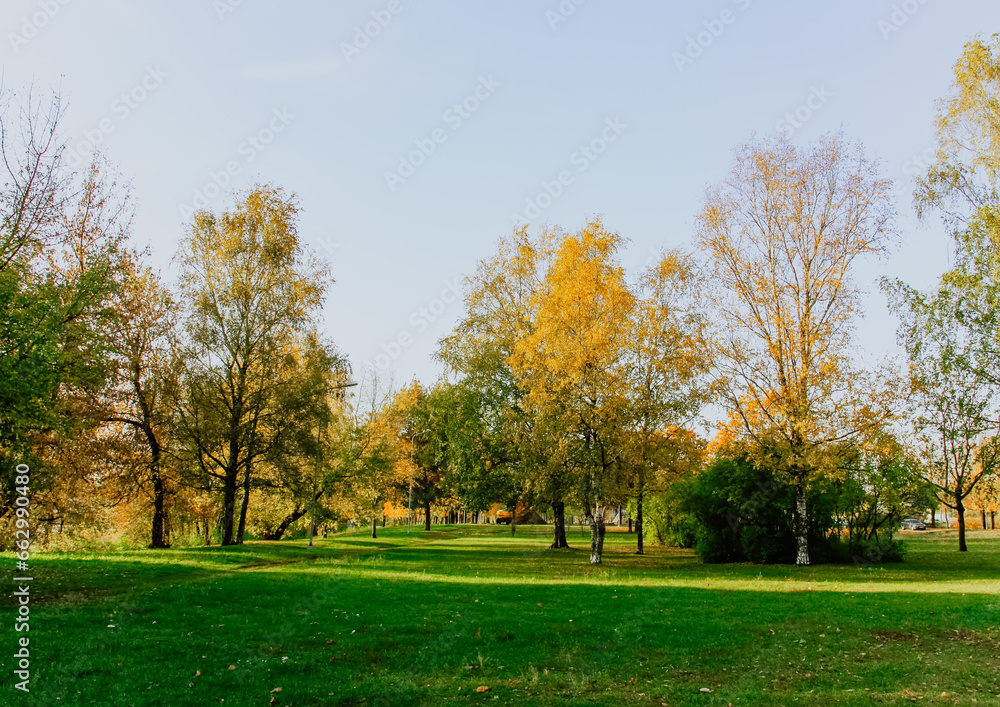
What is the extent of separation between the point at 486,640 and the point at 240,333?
21972 millimetres

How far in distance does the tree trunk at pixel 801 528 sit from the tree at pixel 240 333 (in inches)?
850

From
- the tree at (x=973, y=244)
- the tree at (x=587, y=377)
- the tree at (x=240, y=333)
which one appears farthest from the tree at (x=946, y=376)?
the tree at (x=240, y=333)

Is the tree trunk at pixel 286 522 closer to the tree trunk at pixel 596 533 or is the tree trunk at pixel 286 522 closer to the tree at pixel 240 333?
the tree at pixel 240 333

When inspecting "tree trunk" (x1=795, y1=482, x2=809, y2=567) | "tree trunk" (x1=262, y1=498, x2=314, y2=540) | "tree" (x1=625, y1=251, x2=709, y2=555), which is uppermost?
"tree" (x1=625, y1=251, x2=709, y2=555)

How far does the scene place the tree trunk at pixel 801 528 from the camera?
26.9m

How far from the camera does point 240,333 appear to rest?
28391 millimetres

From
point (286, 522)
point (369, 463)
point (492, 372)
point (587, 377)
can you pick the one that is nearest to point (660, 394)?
point (587, 377)

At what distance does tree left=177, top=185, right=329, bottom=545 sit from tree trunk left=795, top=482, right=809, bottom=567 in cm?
2159

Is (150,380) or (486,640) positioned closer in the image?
(486,640)

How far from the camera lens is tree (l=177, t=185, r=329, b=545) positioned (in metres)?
27.7

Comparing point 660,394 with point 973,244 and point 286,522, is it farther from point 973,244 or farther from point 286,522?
point 286,522

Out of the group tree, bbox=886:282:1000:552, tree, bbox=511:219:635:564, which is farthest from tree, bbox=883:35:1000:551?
tree, bbox=511:219:635:564

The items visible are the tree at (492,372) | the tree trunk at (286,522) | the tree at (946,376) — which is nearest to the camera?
the tree at (946,376)

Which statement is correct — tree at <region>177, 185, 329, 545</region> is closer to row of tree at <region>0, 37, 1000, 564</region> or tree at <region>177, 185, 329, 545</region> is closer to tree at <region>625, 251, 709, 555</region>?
row of tree at <region>0, 37, 1000, 564</region>
